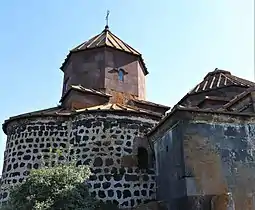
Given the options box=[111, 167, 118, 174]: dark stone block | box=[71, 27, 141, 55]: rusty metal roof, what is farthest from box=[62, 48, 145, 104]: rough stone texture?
box=[111, 167, 118, 174]: dark stone block

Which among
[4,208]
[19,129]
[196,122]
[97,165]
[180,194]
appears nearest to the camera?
[180,194]

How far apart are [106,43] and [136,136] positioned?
630cm

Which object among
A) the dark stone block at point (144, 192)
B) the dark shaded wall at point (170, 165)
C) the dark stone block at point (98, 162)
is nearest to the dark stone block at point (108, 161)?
the dark stone block at point (98, 162)

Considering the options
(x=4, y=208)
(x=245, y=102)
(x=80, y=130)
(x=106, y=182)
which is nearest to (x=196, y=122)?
(x=245, y=102)

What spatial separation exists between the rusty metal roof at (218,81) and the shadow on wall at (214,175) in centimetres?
767

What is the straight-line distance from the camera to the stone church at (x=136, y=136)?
1055cm

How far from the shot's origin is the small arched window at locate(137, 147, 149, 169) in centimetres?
1376

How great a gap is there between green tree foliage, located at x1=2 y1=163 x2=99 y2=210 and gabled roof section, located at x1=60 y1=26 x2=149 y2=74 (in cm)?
773

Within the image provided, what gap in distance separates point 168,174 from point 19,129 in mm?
6930

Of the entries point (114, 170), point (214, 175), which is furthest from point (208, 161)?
point (114, 170)

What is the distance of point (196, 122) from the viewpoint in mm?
10992

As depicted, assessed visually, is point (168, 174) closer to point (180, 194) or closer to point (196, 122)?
point (180, 194)

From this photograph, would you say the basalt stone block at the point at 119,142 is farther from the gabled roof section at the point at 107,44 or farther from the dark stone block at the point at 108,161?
the gabled roof section at the point at 107,44

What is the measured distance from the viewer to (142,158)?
13922 millimetres
